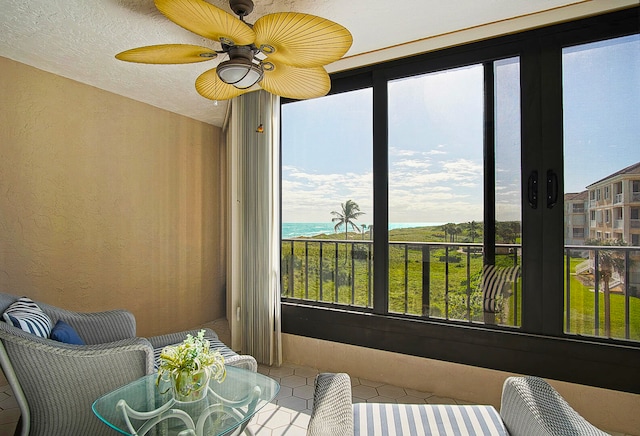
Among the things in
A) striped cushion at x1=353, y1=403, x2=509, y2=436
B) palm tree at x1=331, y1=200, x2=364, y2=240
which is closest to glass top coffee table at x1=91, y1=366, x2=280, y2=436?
striped cushion at x1=353, y1=403, x2=509, y2=436

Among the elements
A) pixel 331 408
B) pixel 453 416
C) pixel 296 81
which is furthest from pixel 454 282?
pixel 296 81

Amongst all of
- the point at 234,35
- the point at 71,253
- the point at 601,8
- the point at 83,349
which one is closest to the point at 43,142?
the point at 71,253

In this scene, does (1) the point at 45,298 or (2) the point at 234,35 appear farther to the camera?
(1) the point at 45,298

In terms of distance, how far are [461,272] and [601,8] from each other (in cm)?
179

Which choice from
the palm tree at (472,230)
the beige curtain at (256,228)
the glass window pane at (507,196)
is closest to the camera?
the glass window pane at (507,196)

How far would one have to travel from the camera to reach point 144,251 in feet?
11.2

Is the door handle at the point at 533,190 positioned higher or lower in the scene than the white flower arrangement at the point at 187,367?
higher

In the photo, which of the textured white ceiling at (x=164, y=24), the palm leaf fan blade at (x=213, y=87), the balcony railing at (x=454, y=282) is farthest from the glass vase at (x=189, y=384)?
the textured white ceiling at (x=164, y=24)

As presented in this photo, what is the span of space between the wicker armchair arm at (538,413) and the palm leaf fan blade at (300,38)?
156 cm

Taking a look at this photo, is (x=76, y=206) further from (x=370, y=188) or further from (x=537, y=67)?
(x=537, y=67)

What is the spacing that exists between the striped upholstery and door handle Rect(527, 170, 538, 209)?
1.43 ft

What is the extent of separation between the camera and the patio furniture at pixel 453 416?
3.78 feet

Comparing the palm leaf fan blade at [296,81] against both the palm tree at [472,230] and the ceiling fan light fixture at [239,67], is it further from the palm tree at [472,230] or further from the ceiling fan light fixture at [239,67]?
the palm tree at [472,230]

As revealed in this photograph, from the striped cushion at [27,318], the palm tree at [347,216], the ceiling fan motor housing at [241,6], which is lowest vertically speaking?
the striped cushion at [27,318]
